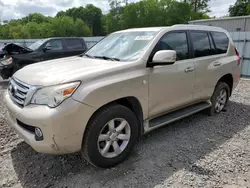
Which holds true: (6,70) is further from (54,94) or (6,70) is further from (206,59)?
(206,59)

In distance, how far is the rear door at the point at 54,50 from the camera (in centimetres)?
890

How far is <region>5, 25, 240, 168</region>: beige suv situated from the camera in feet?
7.90

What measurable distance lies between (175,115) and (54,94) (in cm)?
208

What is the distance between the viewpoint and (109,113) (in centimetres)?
268

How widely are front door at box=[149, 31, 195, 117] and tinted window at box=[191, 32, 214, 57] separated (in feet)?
0.74

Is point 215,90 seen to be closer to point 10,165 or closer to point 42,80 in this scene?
point 42,80

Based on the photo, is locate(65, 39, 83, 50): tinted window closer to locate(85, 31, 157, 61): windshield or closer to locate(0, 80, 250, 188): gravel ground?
locate(85, 31, 157, 61): windshield

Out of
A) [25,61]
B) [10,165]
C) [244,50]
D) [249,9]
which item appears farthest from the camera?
[249,9]

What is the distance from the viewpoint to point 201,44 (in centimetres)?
406

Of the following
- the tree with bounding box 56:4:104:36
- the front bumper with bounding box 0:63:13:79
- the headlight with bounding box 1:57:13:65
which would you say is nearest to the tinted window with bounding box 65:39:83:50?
the headlight with bounding box 1:57:13:65

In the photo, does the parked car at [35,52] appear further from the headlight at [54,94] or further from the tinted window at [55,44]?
the headlight at [54,94]

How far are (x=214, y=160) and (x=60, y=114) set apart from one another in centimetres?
216

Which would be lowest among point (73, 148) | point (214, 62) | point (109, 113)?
point (73, 148)

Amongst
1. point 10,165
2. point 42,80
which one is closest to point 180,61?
point 42,80
